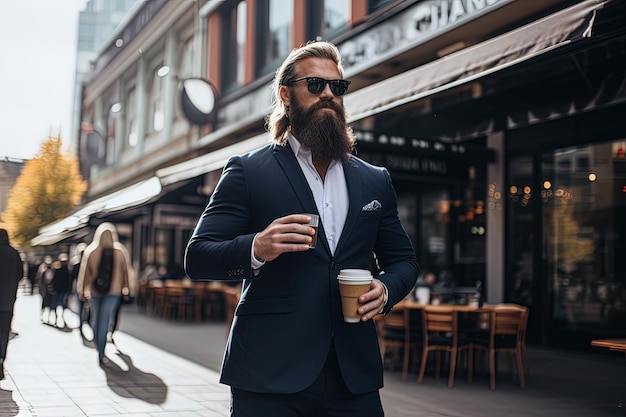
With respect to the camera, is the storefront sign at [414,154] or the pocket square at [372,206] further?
the storefront sign at [414,154]

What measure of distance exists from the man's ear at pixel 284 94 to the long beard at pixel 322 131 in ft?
0.14

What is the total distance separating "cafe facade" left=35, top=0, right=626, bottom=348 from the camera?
8656 mm

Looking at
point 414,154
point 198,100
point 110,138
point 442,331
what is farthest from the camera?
point 110,138

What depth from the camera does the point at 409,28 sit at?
12211mm

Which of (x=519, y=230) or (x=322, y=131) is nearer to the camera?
(x=322, y=131)

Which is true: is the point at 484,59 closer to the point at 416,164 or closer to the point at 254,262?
the point at 416,164

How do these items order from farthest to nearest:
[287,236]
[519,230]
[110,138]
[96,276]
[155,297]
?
1. [110,138]
2. [155,297]
3. [519,230]
4. [96,276]
5. [287,236]

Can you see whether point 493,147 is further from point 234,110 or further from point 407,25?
point 234,110

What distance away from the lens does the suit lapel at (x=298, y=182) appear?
7.13ft

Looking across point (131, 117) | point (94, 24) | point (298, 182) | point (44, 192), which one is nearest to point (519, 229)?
point (298, 182)

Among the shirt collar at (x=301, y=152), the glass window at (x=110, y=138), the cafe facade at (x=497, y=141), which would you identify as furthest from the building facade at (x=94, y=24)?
the shirt collar at (x=301, y=152)

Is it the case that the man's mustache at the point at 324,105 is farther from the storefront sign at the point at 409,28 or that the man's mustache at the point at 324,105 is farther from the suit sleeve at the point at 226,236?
the storefront sign at the point at 409,28

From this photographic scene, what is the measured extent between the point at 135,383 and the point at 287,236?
6873 millimetres

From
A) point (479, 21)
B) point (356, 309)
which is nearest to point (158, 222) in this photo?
point (479, 21)
